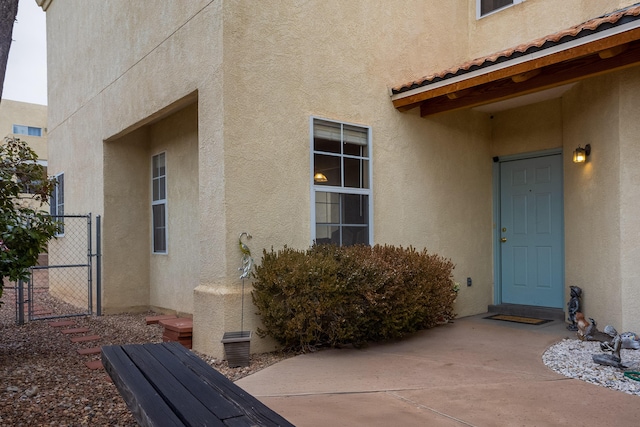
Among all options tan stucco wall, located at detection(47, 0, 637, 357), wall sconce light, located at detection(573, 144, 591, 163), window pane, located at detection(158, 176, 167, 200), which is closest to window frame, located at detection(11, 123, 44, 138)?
tan stucco wall, located at detection(47, 0, 637, 357)

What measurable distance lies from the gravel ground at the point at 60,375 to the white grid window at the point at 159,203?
57.2 inches

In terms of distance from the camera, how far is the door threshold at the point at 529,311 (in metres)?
7.23

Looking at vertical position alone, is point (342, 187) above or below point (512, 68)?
below

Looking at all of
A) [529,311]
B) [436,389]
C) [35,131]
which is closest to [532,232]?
[529,311]

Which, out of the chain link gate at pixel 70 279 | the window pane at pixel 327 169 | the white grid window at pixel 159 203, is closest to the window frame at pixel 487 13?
the window pane at pixel 327 169

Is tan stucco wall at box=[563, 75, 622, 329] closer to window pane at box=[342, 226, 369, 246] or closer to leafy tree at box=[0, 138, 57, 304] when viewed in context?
window pane at box=[342, 226, 369, 246]

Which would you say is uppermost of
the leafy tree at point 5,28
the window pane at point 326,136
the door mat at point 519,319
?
the leafy tree at point 5,28

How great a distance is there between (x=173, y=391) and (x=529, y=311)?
6249 mm

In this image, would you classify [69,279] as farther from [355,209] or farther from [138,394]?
[138,394]

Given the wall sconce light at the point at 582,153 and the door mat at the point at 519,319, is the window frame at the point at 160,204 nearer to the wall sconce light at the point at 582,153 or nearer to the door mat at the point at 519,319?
the door mat at the point at 519,319

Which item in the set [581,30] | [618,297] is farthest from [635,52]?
[618,297]

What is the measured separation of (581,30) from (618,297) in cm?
310

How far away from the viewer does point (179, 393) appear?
279 centimetres

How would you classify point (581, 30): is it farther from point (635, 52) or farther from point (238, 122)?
point (238, 122)
